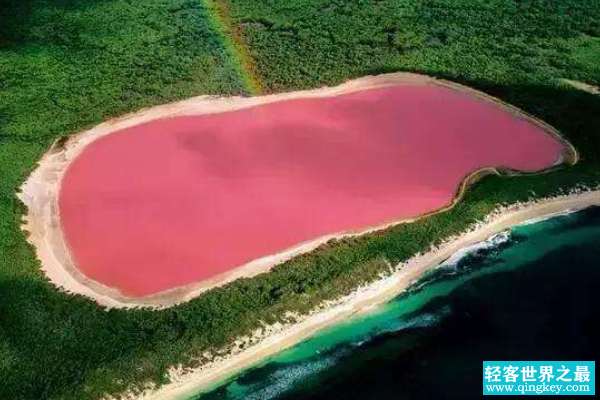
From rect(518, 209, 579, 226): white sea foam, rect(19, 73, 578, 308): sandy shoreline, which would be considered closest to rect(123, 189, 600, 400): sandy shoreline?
rect(518, 209, 579, 226): white sea foam

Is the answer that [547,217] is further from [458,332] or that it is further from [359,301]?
[359,301]

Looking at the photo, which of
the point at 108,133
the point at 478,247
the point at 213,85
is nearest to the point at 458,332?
the point at 478,247

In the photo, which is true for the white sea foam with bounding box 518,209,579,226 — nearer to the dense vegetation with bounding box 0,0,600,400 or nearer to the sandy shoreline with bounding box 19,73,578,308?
the dense vegetation with bounding box 0,0,600,400

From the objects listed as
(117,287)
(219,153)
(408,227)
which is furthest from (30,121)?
(408,227)

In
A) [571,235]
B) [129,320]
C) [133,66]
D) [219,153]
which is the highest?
[133,66]

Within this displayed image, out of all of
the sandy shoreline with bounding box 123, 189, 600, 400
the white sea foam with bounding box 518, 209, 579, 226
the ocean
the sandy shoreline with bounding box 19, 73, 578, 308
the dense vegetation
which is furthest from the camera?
the white sea foam with bounding box 518, 209, 579, 226

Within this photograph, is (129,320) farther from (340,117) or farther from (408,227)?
(340,117)

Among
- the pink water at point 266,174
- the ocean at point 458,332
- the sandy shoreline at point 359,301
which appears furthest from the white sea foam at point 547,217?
the pink water at point 266,174
